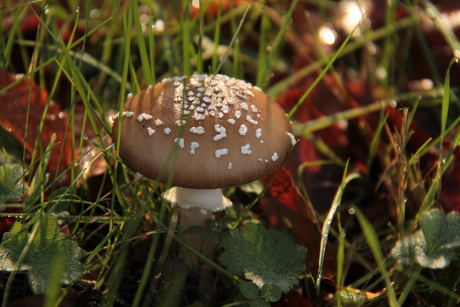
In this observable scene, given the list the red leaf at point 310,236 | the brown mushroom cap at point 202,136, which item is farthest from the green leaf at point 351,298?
the brown mushroom cap at point 202,136

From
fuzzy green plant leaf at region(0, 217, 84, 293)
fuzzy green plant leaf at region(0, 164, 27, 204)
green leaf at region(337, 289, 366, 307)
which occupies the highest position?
fuzzy green plant leaf at region(0, 164, 27, 204)

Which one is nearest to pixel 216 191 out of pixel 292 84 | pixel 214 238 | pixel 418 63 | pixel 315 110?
pixel 214 238

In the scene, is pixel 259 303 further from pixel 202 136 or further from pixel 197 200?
pixel 202 136

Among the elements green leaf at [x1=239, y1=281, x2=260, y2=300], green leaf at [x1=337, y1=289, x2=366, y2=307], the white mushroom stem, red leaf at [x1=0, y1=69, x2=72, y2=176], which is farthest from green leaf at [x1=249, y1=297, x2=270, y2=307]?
red leaf at [x1=0, y1=69, x2=72, y2=176]

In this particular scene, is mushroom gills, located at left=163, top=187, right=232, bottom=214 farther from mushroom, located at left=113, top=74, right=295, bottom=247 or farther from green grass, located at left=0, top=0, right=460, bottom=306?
mushroom, located at left=113, top=74, right=295, bottom=247

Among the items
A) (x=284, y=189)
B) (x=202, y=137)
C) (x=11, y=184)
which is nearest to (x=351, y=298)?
(x=284, y=189)

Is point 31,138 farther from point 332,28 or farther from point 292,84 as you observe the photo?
point 332,28

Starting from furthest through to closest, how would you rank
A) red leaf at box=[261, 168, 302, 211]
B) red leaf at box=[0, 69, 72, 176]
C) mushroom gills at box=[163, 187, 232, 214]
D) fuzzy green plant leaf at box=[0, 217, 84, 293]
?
red leaf at box=[0, 69, 72, 176] < red leaf at box=[261, 168, 302, 211] < mushroom gills at box=[163, 187, 232, 214] < fuzzy green plant leaf at box=[0, 217, 84, 293]

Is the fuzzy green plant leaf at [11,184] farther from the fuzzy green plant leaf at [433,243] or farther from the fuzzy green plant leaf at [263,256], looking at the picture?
the fuzzy green plant leaf at [433,243]

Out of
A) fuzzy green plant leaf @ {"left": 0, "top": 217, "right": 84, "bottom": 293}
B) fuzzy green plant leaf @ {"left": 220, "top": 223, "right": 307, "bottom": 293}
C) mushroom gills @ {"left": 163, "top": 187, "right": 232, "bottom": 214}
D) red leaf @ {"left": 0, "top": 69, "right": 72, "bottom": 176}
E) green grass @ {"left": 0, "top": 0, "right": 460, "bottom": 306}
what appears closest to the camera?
fuzzy green plant leaf @ {"left": 0, "top": 217, "right": 84, "bottom": 293}
